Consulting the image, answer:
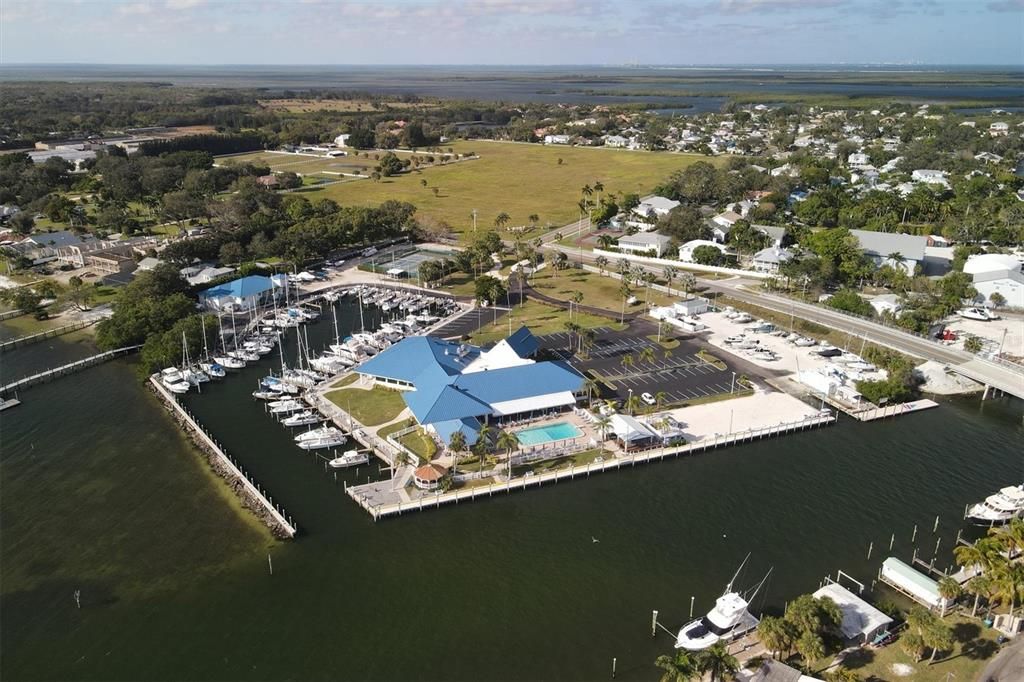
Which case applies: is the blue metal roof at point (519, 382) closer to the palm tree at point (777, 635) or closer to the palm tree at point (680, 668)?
the palm tree at point (777, 635)

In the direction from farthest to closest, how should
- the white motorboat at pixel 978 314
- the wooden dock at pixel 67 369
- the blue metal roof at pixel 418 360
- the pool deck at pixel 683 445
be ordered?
1. the white motorboat at pixel 978 314
2. the wooden dock at pixel 67 369
3. the blue metal roof at pixel 418 360
4. the pool deck at pixel 683 445

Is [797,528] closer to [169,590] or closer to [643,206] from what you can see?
[169,590]

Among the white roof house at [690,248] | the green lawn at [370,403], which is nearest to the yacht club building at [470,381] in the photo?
the green lawn at [370,403]

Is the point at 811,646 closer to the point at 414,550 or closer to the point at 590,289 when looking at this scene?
the point at 414,550

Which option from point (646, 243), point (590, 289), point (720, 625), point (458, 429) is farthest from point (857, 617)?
point (646, 243)

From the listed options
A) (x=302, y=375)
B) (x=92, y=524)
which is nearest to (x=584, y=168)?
(x=302, y=375)

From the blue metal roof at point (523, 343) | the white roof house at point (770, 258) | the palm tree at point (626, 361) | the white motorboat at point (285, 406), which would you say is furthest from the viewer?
the white roof house at point (770, 258)
